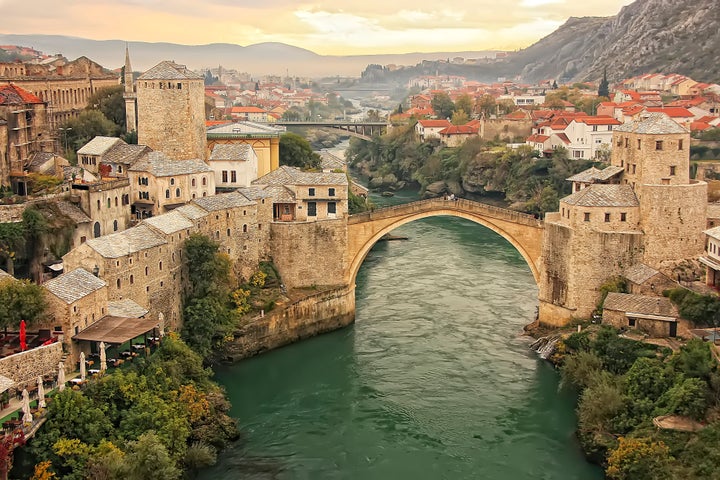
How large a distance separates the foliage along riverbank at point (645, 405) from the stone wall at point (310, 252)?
455 inches

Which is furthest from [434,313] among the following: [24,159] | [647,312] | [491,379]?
[24,159]

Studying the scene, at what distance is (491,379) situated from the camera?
102 ft

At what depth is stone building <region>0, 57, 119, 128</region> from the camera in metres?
45.4

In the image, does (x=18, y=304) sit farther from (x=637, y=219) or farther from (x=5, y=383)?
(x=637, y=219)

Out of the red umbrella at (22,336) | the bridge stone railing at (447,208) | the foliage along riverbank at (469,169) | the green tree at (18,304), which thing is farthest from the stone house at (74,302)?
the foliage along riverbank at (469,169)

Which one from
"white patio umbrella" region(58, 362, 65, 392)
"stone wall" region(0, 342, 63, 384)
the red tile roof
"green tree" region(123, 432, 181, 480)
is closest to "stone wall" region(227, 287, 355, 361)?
"stone wall" region(0, 342, 63, 384)

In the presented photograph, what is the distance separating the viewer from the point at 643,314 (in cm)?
3006

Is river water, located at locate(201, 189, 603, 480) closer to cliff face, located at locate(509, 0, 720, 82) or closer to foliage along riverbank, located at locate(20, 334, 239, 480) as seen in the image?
foliage along riverbank, located at locate(20, 334, 239, 480)

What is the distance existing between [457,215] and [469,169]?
32696 millimetres

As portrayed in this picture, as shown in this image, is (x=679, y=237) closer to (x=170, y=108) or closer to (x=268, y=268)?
(x=268, y=268)

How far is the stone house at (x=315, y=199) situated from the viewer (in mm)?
37125

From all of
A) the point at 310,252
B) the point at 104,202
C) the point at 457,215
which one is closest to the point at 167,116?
the point at 104,202

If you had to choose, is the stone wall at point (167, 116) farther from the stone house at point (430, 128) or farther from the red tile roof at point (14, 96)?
the stone house at point (430, 128)

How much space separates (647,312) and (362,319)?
12.7m
